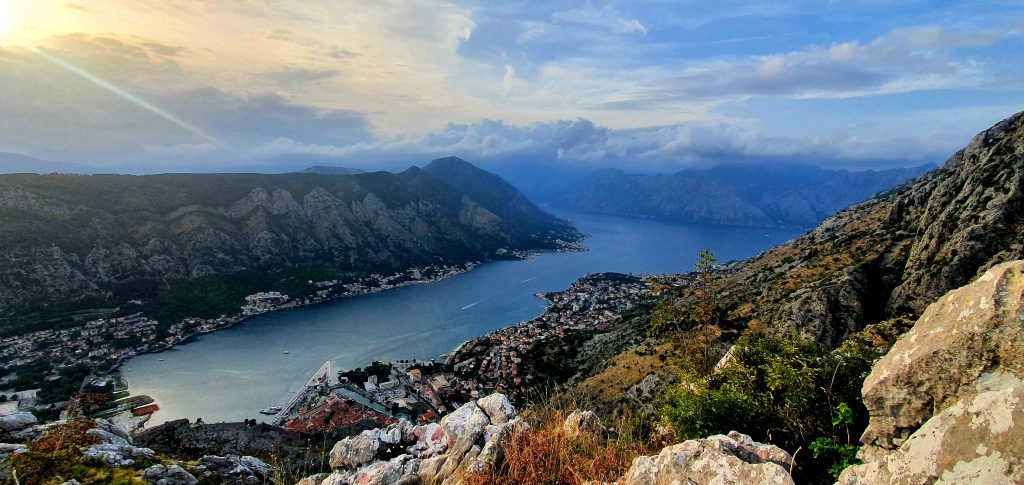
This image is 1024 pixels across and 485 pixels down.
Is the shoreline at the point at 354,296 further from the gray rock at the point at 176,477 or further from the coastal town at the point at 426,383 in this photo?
the gray rock at the point at 176,477

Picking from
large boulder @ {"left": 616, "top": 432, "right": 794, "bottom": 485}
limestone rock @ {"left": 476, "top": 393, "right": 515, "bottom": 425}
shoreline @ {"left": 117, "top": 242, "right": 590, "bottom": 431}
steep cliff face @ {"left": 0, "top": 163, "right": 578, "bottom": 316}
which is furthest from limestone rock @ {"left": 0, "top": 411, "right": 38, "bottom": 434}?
steep cliff face @ {"left": 0, "top": 163, "right": 578, "bottom": 316}

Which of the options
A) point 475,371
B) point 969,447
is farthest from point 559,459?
point 475,371

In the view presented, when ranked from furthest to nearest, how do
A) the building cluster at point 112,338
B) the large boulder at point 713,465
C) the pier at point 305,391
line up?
the building cluster at point 112,338, the pier at point 305,391, the large boulder at point 713,465

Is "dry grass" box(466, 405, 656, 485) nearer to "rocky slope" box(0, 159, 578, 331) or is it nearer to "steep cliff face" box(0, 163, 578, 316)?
"rocky slope" box(0, 159, 578, 331)

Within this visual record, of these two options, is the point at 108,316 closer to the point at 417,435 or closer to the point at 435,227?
the point at 417,435

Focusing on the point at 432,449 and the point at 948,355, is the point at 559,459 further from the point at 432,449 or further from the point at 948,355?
the point at 948,355

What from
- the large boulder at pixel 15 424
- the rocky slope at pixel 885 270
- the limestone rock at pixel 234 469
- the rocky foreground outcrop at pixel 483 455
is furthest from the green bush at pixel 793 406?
the rocky slope at pixel 885 270
